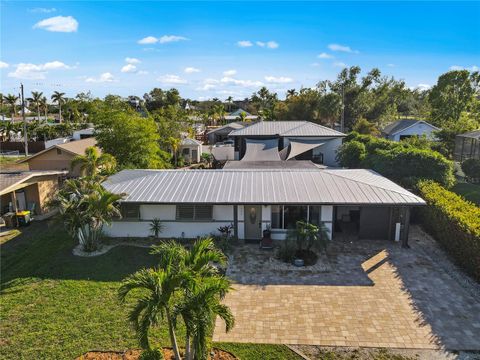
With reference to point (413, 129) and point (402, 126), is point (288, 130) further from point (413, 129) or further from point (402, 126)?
point (402, 126)

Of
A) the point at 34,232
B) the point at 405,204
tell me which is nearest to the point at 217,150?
the point at 34,232

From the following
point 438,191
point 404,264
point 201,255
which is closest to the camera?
point 201,255

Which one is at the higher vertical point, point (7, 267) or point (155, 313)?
point (155, 313)

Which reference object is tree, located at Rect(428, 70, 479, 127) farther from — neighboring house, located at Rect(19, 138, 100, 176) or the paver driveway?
neighboring house, located at Rect(19, 138, 100, 176)

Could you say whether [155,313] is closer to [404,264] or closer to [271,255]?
[271,255]

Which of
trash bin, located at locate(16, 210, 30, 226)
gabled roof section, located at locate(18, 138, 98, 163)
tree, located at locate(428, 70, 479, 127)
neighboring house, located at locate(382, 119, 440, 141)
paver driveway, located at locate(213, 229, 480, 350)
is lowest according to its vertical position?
paver driveway, located at locate(213, 229, 480, 350)

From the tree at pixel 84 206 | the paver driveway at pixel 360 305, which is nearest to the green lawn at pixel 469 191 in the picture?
the paver driveway at pixel 360 305

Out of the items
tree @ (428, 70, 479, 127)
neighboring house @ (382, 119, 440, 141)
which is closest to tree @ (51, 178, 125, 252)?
neighboring house @ (382, 119, 440, 141)
